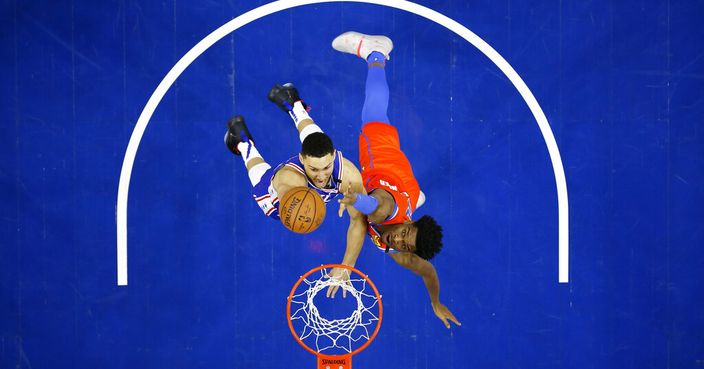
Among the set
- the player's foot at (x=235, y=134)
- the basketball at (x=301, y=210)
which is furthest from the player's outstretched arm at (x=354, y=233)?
the player's foot at (x=235, y=134)

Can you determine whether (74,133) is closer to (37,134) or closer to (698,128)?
(37,134)

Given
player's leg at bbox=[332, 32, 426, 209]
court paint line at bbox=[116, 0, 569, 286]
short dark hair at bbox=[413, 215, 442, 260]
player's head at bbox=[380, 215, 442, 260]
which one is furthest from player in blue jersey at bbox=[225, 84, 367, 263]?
court paint line at bbox=[116, 0, 569, 286]

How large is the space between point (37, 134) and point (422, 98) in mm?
4766

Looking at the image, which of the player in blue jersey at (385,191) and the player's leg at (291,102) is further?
the player's leg at (291,102)

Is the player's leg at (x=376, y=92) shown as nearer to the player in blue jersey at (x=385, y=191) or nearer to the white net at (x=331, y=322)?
the player in blue jersey at (x=385, y=191)

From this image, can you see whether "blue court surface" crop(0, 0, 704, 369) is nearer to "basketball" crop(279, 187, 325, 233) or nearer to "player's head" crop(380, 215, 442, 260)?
"player's head" crop(380, 215, 442, 260)

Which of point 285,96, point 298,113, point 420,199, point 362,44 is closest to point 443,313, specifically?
point 420,199

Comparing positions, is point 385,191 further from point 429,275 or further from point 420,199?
point 429,275

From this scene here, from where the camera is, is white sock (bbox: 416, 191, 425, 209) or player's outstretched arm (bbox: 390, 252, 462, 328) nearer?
player's outstretched arm (bbox: 390, 252, 462, 328)

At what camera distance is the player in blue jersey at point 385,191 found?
6.49 metres

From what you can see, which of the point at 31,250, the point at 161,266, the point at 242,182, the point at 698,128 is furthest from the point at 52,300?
the point at 698,128

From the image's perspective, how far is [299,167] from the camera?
684cm

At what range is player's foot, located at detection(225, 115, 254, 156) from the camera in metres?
7.72

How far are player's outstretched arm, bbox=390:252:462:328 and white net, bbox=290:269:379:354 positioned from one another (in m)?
0.68
